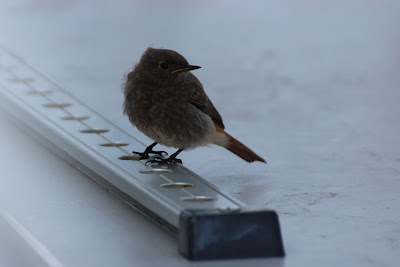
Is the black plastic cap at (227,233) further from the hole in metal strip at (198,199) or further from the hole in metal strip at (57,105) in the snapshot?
the hole in metal strip at (57,105)

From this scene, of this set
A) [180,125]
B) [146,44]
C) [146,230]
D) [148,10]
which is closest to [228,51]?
[146,44]

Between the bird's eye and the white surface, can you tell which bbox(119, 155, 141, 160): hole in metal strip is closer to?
the white surface

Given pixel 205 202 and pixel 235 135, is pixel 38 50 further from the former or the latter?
pixel 205 202

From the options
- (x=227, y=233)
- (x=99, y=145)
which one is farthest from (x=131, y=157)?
(x=227, y=233)

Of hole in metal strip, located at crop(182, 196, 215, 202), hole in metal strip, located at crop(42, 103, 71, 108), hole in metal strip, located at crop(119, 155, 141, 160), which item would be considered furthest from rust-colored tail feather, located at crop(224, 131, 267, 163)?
hole in metal strip, located at crop(182, 196, 215, 202)

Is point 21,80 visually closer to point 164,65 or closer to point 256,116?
point 164,65

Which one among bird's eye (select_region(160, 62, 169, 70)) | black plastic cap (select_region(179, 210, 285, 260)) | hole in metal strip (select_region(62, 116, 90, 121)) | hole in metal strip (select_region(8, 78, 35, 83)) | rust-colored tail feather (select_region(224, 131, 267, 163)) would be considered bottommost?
rust-colored tail feather (select_region(224, 131, 267, 163))
